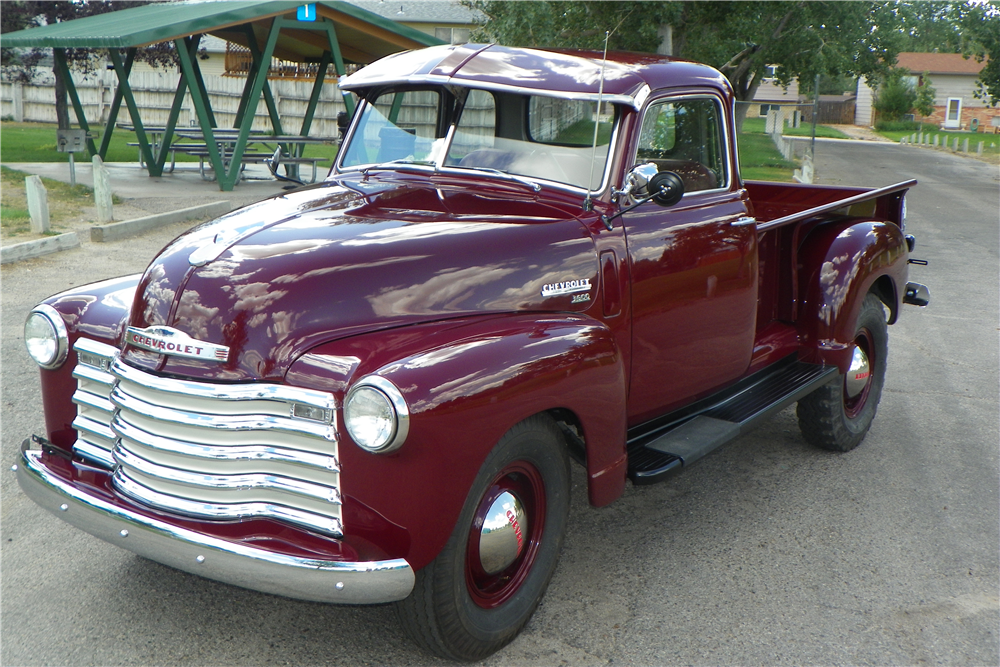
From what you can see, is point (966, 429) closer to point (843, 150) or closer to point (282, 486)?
point (282, 486)

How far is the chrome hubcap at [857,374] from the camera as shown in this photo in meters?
4.93

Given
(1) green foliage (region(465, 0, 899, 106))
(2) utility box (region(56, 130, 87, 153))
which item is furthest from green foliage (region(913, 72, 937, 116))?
(2) utility box (region(56, 130, 87, 153))

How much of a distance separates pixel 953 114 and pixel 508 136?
71701 mm

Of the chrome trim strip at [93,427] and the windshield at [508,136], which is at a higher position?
the windshield at [508,136]

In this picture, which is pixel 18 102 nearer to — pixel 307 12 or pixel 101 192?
pixel 307 12

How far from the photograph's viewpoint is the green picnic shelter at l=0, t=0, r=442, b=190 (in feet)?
45.6

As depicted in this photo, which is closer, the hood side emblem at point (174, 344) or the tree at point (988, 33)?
the hood side emblem at point (174, 344)

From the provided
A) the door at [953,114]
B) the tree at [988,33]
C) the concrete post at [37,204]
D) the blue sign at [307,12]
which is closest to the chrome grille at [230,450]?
the concrete post at [37,204]

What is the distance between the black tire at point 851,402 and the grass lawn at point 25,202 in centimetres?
848

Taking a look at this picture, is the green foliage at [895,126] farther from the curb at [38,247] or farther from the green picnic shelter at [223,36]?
the curb at [38,247]

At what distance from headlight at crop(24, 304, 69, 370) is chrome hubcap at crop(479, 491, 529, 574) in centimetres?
173

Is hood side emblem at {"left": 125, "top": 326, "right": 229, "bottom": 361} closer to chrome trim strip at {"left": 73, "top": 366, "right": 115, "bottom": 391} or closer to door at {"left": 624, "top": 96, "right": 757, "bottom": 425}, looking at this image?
chrome trim strip at {"left": 73, "top": 366, "right": 115, "bottom": 391}

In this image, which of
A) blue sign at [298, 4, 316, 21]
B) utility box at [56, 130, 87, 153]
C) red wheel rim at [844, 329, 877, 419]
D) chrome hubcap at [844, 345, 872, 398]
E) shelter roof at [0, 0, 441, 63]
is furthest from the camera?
blue sign at [298, 4, 316, 21]

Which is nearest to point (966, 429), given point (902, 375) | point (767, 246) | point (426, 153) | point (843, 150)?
point (902, 375)
